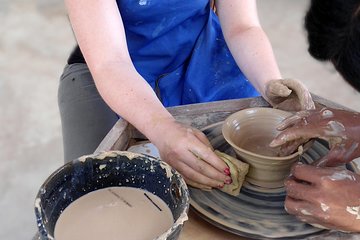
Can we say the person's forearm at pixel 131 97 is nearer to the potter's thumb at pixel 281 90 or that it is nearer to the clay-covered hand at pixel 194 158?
the clay-covered hand at pixel 194 158

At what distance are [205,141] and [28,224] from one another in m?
1.30

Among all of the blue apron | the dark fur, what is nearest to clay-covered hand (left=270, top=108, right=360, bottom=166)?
the dark fur

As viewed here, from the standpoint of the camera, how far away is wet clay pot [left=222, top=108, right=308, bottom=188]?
109 cm

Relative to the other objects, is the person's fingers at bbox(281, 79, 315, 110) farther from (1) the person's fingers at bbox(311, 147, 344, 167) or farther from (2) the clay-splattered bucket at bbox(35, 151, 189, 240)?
(2) the clay-splattered bucket at bbox(35, 151, 189, 240)

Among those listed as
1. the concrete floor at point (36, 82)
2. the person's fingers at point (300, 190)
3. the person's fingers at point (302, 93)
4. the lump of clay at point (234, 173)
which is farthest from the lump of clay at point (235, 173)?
the concrete floor at point (36, 82)

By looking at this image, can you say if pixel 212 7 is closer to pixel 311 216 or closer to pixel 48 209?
pixel 311 216

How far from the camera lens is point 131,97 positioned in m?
1.26

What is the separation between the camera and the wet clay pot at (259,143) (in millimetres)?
1092

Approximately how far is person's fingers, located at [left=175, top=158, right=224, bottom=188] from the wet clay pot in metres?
0.08

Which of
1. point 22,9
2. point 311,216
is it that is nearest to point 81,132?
point 311,216

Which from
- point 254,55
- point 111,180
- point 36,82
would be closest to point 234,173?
point 111,180

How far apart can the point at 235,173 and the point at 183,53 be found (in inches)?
21.0

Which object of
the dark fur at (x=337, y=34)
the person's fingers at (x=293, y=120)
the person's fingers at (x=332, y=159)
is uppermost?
the dark fur at (x=337, y=34)

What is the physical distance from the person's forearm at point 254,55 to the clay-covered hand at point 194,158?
0.34m
